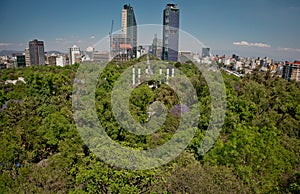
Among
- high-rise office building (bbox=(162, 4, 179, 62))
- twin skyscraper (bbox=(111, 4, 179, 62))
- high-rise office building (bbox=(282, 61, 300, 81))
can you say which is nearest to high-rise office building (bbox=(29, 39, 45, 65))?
twin skyscraper (bbox=(111, 4, 179, 62))

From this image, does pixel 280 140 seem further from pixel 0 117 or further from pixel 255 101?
pixel 0 117

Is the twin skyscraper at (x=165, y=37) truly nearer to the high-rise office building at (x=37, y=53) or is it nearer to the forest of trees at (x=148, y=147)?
the forest of trees at (x=148, y=147)

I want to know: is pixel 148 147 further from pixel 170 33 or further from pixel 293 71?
pixel 293 71

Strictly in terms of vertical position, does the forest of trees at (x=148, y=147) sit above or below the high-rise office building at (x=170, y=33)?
below

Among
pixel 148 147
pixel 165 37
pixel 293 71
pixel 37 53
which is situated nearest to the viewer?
pixel 148 147

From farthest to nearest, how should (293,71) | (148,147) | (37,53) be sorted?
(37,53), (293,71), (148,147)

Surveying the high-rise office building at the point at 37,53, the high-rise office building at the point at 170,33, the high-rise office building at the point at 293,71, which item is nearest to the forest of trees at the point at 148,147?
the high-rise office building at the point at 170,33

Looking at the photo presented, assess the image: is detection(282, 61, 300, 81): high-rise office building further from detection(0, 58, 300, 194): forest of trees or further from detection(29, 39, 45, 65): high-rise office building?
detection(29, 39, 45, 65): high-rise office building

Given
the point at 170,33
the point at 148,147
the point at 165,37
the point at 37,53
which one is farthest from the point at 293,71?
the point at 37,53

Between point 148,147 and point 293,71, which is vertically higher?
point 293,71
